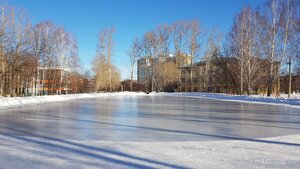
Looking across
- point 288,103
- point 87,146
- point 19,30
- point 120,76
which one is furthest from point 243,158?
point 120,76

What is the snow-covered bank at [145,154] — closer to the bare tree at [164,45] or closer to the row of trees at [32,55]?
the row of trees at [32,55]

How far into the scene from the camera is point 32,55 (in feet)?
124

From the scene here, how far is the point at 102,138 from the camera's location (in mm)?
7297

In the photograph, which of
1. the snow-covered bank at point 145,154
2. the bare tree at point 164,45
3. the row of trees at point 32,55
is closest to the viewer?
the snow-covered bank at point 145,154

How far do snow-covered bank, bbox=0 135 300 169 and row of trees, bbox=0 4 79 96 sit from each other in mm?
29605

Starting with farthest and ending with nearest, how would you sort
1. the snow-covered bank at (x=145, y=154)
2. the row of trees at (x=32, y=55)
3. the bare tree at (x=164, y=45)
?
the bare tree at (x=164, y=45) → the row of trees at (x=32, y=55) → the snow-covered bank at (x=145, y=154)

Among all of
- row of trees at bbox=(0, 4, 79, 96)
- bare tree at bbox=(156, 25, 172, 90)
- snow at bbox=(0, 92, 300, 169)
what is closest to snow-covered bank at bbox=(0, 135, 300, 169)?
snow at bbox=(0, 92, 300, 169)

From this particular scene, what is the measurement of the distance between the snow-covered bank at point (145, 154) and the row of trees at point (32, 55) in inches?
1166

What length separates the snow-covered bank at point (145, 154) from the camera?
4.77m

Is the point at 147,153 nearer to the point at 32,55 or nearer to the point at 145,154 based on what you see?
the point at 145,154

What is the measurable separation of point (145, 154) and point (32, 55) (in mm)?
36537

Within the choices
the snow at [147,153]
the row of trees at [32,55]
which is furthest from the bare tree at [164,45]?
the snow at [147,153]

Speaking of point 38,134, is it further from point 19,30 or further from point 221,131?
point 19,30

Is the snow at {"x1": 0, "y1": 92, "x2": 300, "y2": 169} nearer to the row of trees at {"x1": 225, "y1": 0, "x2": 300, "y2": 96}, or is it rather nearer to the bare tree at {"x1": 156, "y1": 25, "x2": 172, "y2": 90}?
the row of trees at {"x1": 225, "y1": 0, "x2": 300, "y2": 96}
